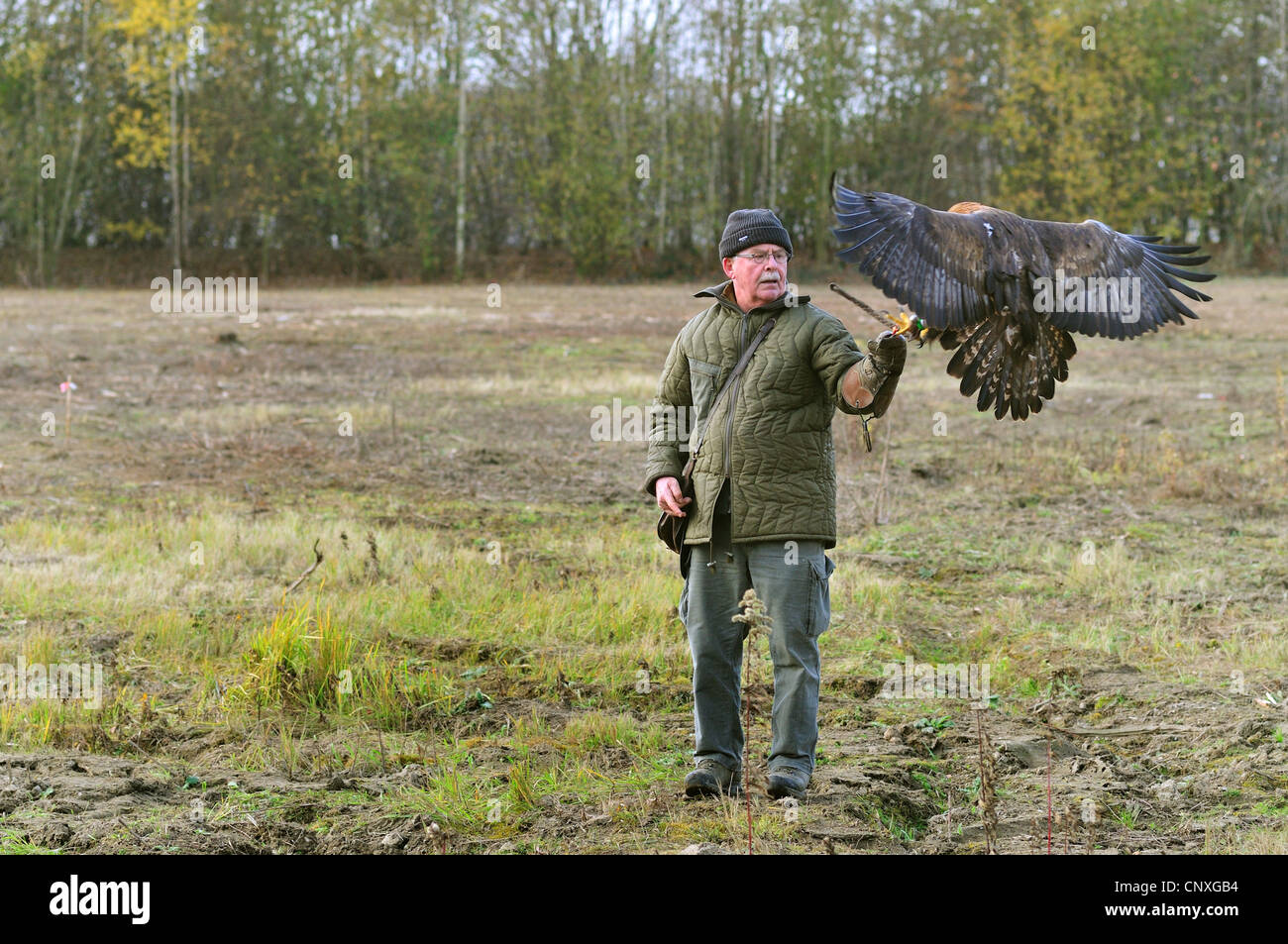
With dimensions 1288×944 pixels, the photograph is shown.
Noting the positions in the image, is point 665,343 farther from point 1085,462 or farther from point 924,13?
point 924,13

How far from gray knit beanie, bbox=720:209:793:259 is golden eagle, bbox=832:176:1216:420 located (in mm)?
481

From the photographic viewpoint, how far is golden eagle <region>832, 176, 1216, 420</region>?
3.90 m

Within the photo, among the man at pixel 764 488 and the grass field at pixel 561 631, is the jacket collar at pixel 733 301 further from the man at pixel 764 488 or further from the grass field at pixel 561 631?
the grass field at pixel 561 631

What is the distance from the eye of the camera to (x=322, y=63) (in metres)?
35.3

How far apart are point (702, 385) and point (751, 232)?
58cm

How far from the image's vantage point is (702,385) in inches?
184

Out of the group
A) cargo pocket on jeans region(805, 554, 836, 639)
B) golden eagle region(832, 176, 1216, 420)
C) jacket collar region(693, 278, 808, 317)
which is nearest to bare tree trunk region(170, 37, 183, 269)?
jacket collar region(693, 278, 808, 317)

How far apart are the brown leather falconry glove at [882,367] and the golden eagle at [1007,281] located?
0.20 feet

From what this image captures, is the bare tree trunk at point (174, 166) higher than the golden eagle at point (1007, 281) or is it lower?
higher

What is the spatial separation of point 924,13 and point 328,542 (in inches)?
1300

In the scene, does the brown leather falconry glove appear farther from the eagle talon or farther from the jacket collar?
the jacket collar

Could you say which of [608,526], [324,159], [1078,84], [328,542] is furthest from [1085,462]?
[324,159]

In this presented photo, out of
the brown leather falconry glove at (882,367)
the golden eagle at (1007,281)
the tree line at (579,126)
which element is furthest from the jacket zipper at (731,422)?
the tree line at (579,126)

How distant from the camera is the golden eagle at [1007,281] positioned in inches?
154
